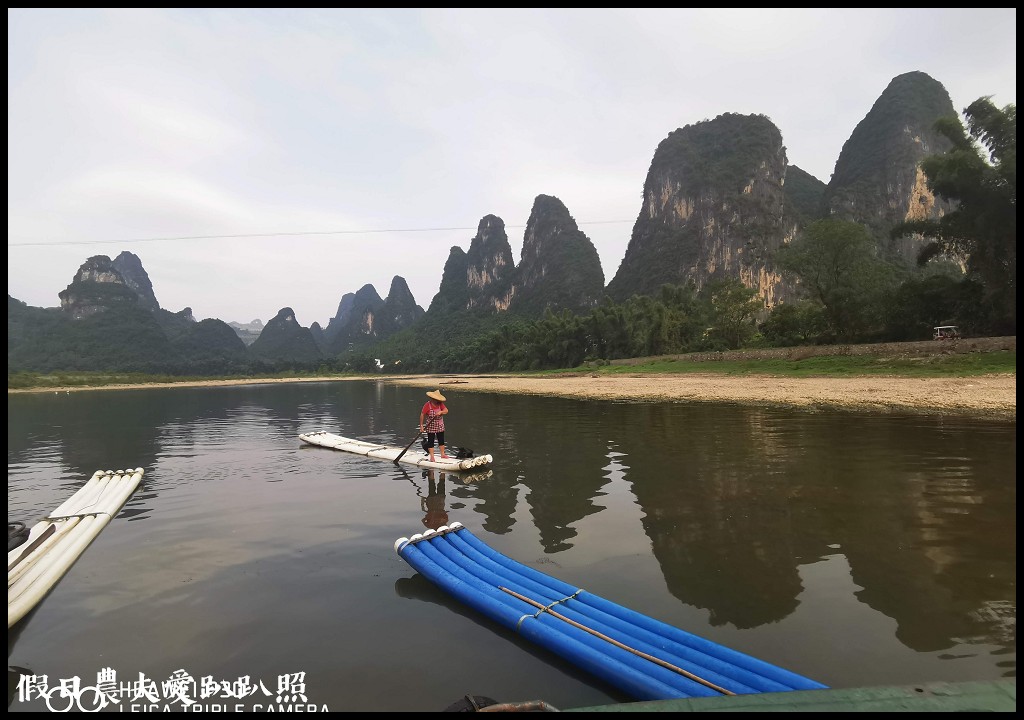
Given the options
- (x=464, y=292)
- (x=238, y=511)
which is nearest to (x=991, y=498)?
(x=238, y=511)

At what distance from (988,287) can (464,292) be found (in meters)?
151

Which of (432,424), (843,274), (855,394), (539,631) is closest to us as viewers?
(539,631)

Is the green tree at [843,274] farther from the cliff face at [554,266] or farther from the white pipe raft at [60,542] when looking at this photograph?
the cliff face at [554,266]

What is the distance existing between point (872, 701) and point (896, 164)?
127 meters

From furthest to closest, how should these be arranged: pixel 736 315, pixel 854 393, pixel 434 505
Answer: pixel 736 315
pixel 854 393
pixel 434 505

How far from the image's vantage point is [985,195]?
88.4 feet

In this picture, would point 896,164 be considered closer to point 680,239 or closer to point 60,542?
point 680,239

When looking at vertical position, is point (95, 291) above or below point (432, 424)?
above

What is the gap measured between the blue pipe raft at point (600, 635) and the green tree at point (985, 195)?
32469mm

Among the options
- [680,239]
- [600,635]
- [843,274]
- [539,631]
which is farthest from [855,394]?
[680,239]

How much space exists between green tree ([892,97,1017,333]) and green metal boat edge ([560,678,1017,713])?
1280 inches

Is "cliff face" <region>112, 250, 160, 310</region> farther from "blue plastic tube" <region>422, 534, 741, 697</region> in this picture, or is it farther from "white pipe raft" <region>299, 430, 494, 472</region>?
"blue plastic tube" <region>422, 534, 741, 697</region>

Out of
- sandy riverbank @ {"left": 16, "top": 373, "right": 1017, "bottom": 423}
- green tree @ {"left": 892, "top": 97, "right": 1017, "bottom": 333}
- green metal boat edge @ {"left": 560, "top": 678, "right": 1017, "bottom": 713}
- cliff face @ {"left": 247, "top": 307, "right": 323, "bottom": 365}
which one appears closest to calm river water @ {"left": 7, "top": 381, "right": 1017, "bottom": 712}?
green metal boat edge @ {"left": 560, "top": 678, "right": 1017, "bottom": 713}

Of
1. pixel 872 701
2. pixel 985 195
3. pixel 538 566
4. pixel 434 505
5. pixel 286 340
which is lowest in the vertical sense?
pixel 434 505
